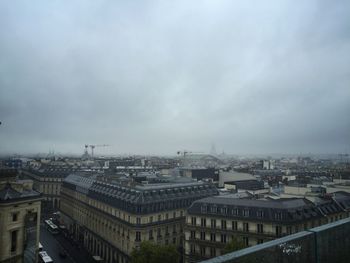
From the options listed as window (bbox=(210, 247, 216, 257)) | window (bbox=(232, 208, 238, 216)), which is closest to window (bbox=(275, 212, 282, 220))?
window (bbox=(232, 208, 238, 216))

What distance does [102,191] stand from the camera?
8338cm

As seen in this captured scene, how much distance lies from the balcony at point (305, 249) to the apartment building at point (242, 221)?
4770cm

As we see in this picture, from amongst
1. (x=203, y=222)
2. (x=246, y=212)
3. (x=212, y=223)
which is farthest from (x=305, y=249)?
(x=203, y=222)

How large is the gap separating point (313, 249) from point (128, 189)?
2568 inches

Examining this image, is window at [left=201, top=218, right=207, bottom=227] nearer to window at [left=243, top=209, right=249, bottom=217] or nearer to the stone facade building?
window at [left=243, top=209, right=249, bottom=217]

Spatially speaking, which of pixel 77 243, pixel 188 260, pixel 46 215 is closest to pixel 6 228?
pixel 188 260

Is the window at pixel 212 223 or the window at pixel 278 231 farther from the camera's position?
the window at pixel 212 223

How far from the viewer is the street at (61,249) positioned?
79.4 metres

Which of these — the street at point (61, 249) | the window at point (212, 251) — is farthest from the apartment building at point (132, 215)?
the window at point (212, 251)

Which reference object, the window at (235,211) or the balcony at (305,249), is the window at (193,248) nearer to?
the window at (235,211)

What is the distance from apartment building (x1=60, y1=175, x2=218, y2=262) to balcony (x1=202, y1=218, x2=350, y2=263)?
5778cm

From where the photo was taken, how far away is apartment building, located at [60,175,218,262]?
6756 cm

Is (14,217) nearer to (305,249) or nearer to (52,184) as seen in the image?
(305,249)

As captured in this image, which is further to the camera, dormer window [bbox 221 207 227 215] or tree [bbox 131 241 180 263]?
dormer window [bbox 221 207 227 215]
